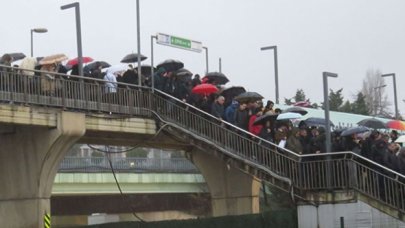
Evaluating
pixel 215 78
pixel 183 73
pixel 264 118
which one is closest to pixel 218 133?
pixel 264 118

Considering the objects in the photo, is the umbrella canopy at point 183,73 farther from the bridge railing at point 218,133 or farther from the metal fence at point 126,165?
the metal fence at point 126,165

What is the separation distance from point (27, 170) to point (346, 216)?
10.4 meters

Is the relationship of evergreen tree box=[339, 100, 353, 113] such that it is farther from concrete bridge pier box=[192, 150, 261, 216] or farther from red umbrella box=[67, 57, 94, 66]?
red umbrella box=[67, 57, 94, 66]

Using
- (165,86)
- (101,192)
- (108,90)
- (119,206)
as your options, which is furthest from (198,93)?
(119,206)

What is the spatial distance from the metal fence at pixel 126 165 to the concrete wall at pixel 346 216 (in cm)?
2855

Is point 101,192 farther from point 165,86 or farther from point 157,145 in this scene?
point 165,86

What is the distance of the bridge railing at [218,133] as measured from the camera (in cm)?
2281

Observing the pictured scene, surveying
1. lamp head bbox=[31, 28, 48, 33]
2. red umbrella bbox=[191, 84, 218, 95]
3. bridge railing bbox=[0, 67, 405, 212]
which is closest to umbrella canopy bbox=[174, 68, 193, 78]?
red umbrella bbox=[191, 84, 218, 95]

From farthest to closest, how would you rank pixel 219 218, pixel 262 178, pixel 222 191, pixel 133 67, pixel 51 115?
pixel 222 191, pixel 219 218, pixel 133 67, pixel 262 178, pixel 51 115

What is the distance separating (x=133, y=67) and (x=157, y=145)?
15.8ft

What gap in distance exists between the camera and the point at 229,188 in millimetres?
33656

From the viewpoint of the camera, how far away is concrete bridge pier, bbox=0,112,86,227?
24.6m

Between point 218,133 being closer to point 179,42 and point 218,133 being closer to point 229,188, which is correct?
point 179,42

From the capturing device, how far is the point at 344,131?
24.3m
